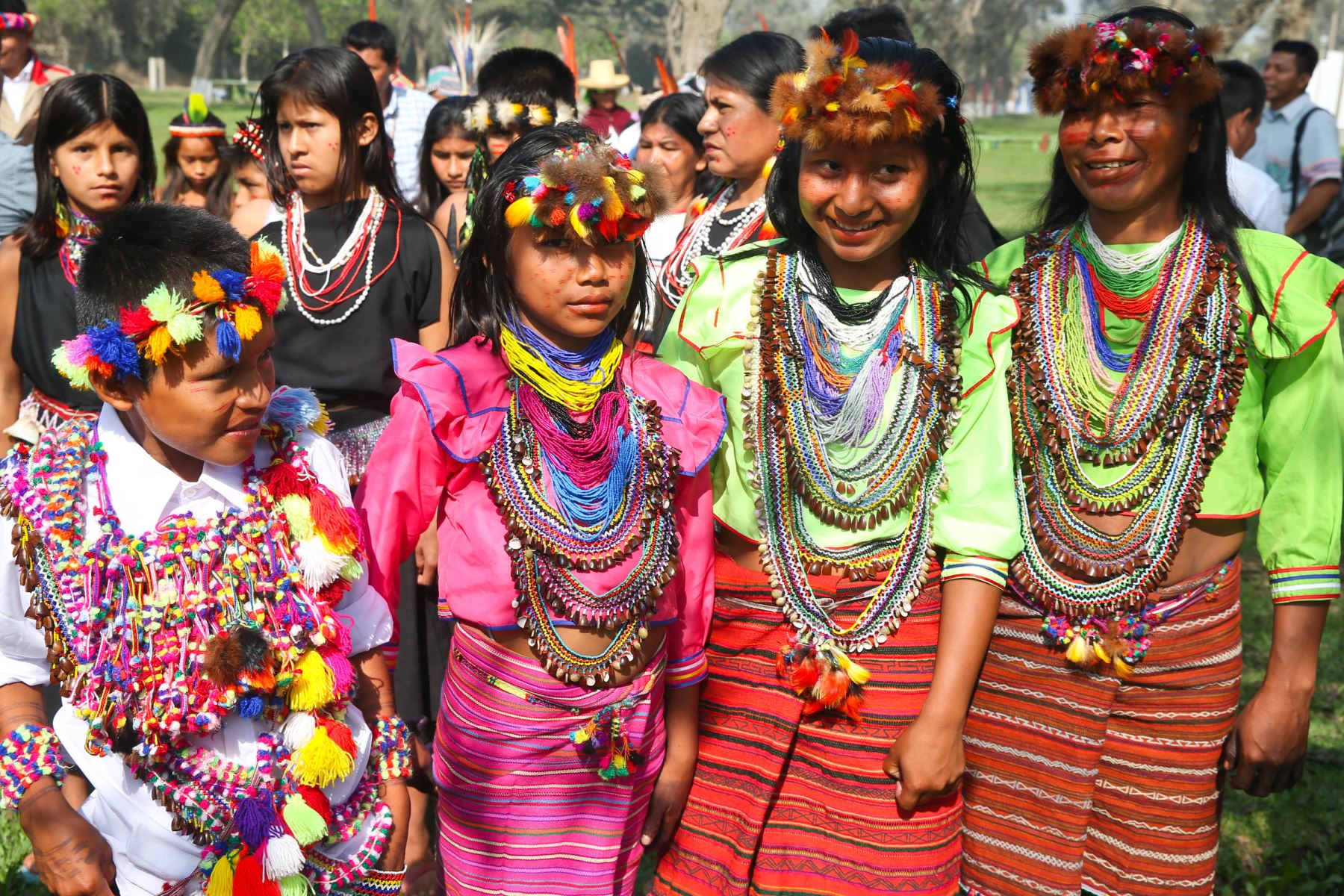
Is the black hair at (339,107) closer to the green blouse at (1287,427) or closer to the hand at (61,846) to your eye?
the hand at (61,846)

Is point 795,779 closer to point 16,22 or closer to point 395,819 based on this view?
point 395,819

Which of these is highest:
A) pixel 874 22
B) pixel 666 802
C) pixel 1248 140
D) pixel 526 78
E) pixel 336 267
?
pixel 874 22

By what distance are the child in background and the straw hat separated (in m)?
3.77

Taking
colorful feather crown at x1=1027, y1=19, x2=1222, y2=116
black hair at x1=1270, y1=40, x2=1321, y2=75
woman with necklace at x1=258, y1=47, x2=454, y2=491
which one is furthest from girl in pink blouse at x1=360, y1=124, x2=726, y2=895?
black hair at x1=1270, y1=40, x2=1321, y2=75

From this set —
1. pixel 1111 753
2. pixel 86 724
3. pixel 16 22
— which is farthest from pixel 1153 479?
pixel 16 22

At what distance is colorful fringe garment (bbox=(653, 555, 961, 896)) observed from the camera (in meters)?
2.56

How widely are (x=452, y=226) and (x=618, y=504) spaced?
3048 mm

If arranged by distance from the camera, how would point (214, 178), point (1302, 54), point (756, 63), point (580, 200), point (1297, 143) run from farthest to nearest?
point (1302, 54) < point (1297, 143) < point (214, 178) < point (756, 63) < point (580, 200)

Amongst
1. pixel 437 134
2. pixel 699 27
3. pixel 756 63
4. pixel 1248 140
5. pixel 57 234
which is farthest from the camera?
pixel 699 27

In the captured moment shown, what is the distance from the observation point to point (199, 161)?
638 centimetres

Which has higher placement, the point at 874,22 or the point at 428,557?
the point at 874,22

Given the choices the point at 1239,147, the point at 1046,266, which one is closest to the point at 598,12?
the point at 1239,147

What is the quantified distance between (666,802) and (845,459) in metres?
0.89

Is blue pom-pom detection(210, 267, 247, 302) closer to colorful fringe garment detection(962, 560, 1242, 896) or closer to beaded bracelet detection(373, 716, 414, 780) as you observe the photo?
beaded bracelet detection(373, 716, 414, 780)
